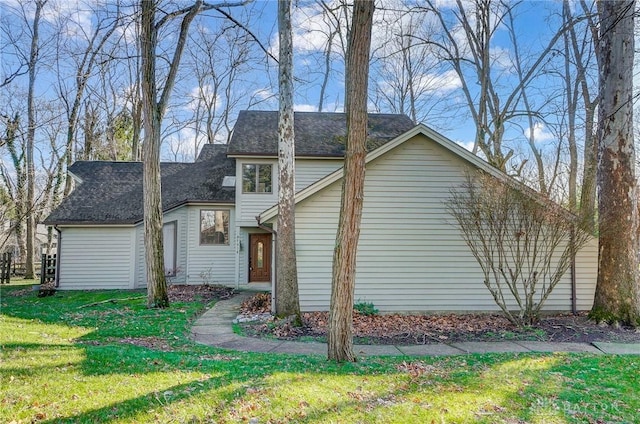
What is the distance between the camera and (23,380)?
4105 millimetres

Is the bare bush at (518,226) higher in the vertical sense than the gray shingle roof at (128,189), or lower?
lower

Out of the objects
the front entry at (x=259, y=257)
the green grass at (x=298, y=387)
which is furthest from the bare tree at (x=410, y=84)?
the green grass at (x=298, y=387)

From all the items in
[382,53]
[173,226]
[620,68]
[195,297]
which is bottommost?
[195,297]

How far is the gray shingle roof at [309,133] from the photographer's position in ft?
50.4

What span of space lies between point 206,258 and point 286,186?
8702 mm

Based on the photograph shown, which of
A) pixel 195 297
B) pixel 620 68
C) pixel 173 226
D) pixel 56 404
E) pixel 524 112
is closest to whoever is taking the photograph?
pixel 56 404

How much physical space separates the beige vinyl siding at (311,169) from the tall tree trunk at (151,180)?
589cm

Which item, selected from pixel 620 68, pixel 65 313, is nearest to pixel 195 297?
pixel 65 313

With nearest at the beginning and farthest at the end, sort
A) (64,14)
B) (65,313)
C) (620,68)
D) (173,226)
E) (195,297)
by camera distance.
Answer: (620,68)
(65,313)
(64,14)
(195,297)
(173,226)

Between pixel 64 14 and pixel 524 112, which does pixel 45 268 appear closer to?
pixel 64 14

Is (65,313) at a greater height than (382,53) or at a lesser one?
lesser

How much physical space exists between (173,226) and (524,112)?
16.5 meters

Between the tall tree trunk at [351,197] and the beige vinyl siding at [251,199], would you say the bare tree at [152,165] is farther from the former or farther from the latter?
the tall tree trunk at [351,197]

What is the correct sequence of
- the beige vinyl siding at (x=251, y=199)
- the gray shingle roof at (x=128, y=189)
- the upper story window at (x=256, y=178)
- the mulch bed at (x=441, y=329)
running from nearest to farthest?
the mulch bed at (x=441, y=329)
the beige vinyl siding at (x=251, y=199)
the upper story window at (x=256, y=178)
the gray shingle roof at (x=128, y=189)
